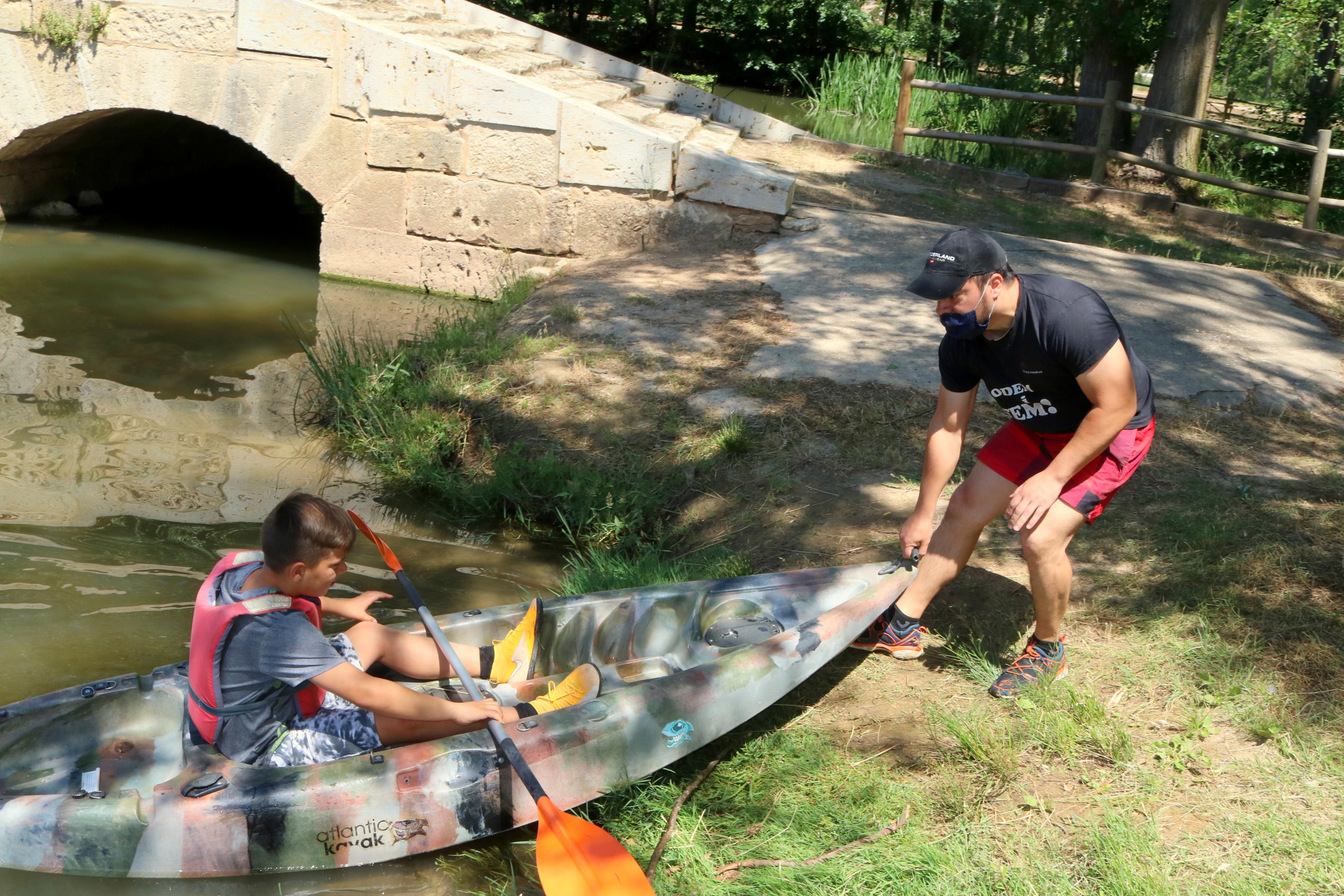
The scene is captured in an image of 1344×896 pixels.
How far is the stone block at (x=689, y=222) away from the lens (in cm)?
846

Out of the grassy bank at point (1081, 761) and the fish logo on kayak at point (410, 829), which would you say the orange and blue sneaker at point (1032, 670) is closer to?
the grassy bank at point (1081, 761)

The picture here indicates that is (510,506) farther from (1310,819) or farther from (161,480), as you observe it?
(1310,819)

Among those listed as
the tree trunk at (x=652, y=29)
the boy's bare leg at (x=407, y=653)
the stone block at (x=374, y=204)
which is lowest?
the boy's bare leg at (x=407, y=653)

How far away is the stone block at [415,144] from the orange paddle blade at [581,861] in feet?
22.2

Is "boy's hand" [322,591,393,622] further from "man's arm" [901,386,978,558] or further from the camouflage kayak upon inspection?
"man's arm" [901,386,978,558]

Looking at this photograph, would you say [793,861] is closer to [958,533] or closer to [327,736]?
[958,533]

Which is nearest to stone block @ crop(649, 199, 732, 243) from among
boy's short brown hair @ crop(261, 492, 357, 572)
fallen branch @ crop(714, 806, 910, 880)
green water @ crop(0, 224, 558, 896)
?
green water @ crop(0, 224, 558, 896)

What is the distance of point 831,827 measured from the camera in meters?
3.14

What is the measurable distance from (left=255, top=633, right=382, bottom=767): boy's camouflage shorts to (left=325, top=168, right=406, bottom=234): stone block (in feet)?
20.5

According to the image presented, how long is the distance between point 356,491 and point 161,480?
1020 millimetres

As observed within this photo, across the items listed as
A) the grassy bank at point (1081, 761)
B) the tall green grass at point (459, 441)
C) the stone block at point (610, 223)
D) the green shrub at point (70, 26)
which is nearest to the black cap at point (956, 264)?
the grassy bank at point (1081, 761)

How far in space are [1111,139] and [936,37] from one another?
9.59 m

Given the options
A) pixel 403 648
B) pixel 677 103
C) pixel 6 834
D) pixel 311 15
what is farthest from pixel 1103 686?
pixel 677 103

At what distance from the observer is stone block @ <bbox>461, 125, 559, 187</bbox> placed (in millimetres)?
8477
